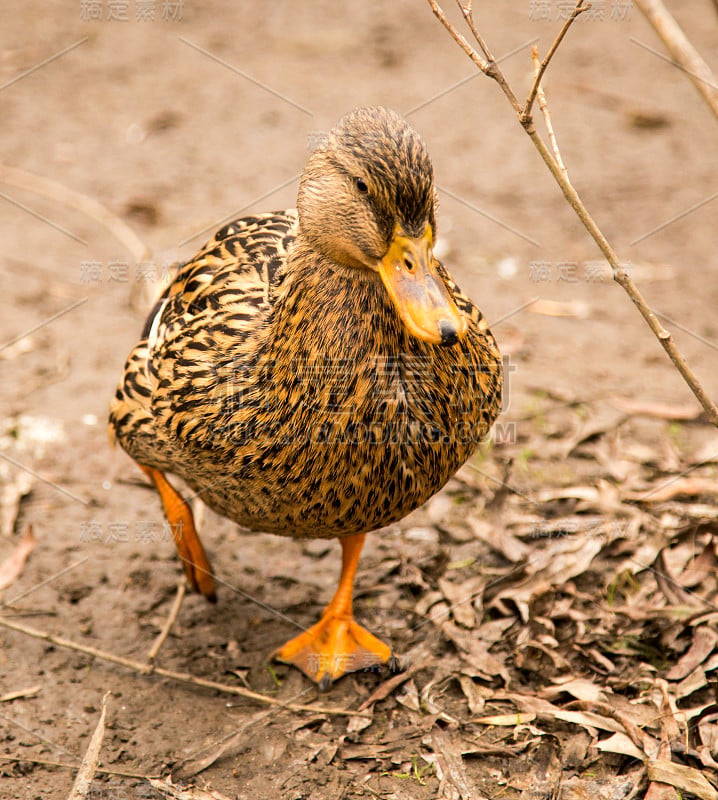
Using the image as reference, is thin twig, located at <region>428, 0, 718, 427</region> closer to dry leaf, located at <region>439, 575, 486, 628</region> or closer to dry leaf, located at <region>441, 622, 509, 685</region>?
dry leaf, located at <region>441, 622, 509, 685</region>

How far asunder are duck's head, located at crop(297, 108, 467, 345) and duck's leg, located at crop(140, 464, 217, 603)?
1.63 meters

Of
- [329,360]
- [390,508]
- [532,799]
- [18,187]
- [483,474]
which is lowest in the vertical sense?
[18,187]

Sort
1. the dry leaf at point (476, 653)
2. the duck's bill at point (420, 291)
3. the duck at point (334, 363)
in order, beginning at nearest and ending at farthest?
the duck's bill at point (420, 291)
the duck at point (334, 363)
the dry leaf at point (476, 653)

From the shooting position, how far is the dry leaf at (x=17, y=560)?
4.25m

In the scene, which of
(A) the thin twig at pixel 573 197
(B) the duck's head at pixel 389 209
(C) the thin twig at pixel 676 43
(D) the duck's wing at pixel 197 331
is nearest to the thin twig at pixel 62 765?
(D) the duck's wing at pixel 197 331

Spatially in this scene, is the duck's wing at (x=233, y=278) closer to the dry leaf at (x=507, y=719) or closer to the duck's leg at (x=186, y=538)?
the duck's leg at (x=186, y=538)

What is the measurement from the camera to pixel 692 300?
609 centimetres

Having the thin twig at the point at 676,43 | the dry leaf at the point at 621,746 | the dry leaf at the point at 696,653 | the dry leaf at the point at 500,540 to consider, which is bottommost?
the dry leaf at the point at 500,540

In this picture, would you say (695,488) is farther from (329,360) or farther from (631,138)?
(631,138)

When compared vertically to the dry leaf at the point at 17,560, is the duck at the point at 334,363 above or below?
above

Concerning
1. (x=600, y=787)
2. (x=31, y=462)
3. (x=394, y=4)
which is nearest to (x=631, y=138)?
(x=394, y=4)

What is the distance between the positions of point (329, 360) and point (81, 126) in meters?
5.38

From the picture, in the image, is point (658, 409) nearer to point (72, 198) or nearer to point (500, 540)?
point (500, 540)

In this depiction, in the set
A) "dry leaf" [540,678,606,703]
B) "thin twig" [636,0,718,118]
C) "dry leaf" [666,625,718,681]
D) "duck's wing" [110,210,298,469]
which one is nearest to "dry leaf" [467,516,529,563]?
"dry leaf" [540,678,606,703]
